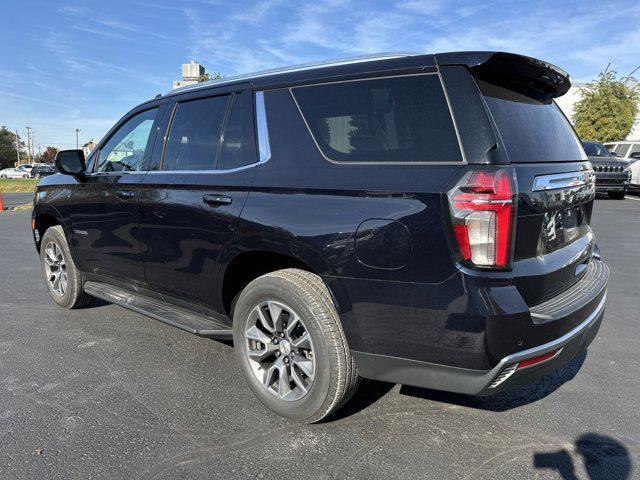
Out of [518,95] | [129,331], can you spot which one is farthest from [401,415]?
[129,331]

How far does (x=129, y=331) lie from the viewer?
4.25 metres

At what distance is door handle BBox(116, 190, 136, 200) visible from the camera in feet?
12.1

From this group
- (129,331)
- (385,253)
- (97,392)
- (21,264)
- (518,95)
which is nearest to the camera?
(385,253)

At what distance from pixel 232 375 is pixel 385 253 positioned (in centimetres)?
168

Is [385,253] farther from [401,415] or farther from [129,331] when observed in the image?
[129,331]

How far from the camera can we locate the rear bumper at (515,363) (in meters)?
2.18

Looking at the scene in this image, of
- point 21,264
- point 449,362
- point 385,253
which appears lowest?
point 21,264

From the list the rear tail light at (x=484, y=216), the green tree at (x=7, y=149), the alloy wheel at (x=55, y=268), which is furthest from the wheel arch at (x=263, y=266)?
the green tree at (x=7, y=149)

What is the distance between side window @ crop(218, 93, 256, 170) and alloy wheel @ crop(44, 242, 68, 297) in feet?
8.32

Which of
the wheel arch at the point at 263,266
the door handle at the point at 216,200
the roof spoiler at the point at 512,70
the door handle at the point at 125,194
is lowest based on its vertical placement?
the wheel arch at the point at 263,266

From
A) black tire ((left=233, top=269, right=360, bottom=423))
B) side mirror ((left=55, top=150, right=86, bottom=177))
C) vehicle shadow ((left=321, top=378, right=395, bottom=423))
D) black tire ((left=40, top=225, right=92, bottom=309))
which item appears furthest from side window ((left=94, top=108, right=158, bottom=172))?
vehicle shadow ((left=321, top=378, right=395, bottom=423))

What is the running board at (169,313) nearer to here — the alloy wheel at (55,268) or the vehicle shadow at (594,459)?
the alloy wheel at (55,268)

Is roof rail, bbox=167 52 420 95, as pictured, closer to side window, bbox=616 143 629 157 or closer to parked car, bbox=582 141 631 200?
parked car, bbox=582 141 631 200

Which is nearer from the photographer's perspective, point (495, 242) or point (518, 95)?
point (495, 242)
